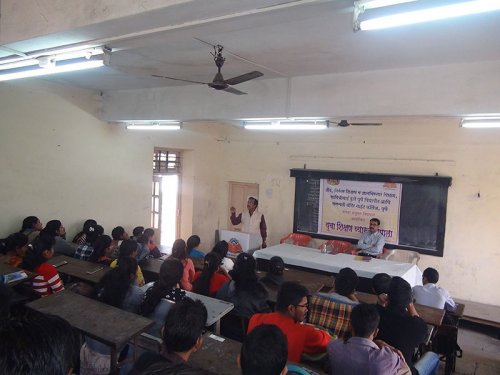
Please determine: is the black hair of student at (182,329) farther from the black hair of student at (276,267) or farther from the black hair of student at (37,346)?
the black hair of student at (276,267)

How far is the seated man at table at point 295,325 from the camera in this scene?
2330 mm

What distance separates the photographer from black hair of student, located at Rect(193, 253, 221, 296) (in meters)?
3.60

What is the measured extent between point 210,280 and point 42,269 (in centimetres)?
157

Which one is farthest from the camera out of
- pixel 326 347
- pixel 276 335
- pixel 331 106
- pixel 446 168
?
pixel 446 168

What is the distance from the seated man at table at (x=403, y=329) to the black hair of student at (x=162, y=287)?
1.63 m

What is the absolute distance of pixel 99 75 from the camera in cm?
476

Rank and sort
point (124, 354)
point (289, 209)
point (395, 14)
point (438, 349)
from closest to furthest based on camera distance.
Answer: point (395, 14), point (124, 354), point (438, 349), point (289, 209)

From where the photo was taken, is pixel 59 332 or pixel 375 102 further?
pixel 375 102

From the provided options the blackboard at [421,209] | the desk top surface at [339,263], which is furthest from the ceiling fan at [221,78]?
the blackboard at [421,209]

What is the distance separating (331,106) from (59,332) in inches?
146

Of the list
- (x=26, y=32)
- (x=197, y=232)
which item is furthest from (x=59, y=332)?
(x=197, y=232)

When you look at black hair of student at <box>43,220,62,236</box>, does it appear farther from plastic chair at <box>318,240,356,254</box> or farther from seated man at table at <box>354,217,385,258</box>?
seated man at table at <box>354,217,385,258</box>

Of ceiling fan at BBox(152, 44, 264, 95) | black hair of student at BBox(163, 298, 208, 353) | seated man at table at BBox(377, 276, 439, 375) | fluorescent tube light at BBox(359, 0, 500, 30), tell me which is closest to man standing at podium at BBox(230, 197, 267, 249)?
ceiling fan at BBox(152, 44, 264, 95)

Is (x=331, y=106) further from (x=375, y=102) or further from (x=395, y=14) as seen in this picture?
(x=395, y=14)
